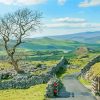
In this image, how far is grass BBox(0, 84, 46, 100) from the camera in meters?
50.5

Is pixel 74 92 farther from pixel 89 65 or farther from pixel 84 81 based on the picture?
pixel 89 65

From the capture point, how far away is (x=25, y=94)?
56000 millimetres

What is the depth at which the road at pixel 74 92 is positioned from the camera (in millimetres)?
47781

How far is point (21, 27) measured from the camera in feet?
267

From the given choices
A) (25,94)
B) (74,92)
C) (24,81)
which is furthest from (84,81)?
(25,94)

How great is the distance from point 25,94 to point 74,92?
827cm

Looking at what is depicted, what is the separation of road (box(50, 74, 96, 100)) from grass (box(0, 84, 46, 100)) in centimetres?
318

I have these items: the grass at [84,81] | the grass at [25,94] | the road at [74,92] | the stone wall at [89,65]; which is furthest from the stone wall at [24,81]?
the stone wall at [89,65]

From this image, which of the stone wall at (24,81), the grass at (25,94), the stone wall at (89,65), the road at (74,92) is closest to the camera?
the road at (74,92)

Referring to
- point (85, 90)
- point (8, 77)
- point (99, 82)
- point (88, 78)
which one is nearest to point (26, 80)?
point (8, 77)

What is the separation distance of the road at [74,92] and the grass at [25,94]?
3185 mm

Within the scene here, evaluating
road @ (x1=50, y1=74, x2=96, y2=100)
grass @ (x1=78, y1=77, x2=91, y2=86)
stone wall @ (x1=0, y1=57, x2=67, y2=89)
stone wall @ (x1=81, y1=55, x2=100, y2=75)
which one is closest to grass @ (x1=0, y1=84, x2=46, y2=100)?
stone wall @ (x1=0, y1=57, x2=67, y2=89)

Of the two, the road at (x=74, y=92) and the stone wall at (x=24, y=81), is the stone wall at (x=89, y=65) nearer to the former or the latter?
the road at (x=74, y=92)

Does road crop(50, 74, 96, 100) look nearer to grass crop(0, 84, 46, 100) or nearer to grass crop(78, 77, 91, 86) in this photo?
grass crop(78, 77, 91, 86)
